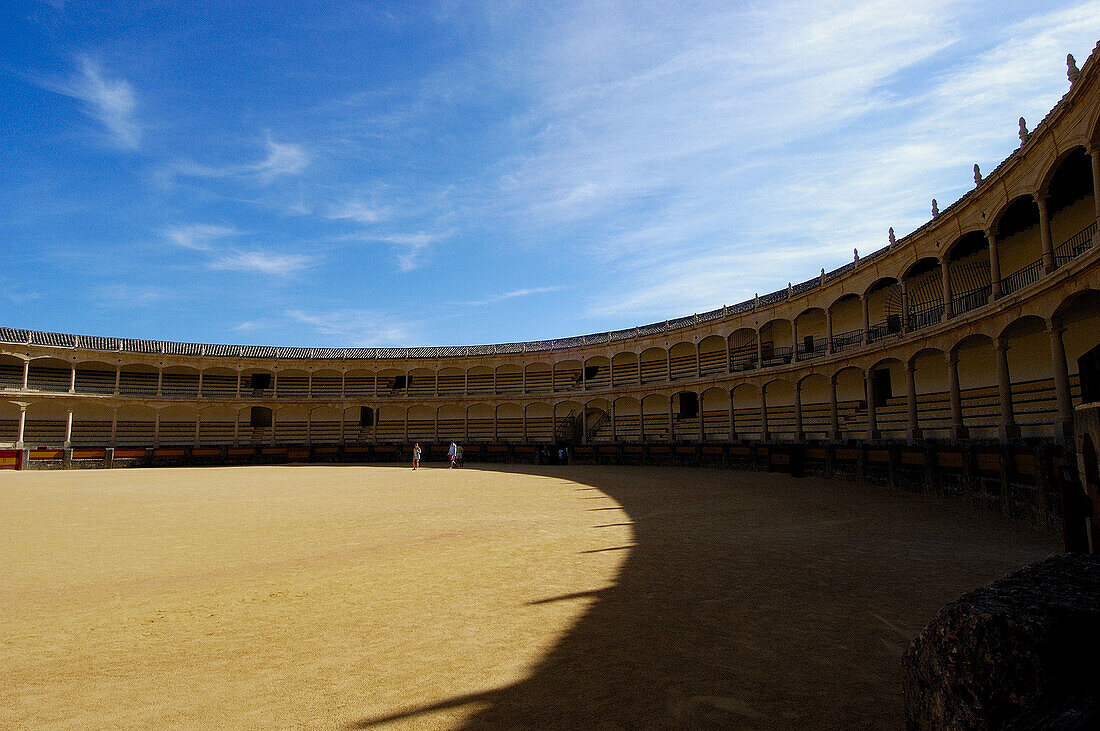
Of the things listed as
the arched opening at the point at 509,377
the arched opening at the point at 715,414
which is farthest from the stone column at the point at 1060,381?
the arched opening at the point at 509,377

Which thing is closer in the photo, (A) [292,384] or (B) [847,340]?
(B) [847,340]

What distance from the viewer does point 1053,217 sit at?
1819 cm

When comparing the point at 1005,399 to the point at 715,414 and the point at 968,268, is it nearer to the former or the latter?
the point at 968,268

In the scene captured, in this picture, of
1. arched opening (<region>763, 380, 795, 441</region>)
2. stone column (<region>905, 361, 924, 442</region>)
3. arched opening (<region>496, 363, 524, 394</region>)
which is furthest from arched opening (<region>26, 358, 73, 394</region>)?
stone column (<region>905, 361, 924, 442</region>)

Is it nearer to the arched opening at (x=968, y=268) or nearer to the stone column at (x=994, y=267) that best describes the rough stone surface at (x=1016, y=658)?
the stone column at (x=994, y=267)

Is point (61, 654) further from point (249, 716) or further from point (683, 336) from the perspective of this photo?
point (683, 336)

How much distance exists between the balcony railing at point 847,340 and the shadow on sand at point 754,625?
51.8 ft

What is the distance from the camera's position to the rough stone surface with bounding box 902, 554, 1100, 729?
2145mm

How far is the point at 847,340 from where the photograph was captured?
1000 inches

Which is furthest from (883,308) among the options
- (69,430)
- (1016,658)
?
(69,430)

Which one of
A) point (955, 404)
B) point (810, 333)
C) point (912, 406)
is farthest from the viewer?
point (810, 333)

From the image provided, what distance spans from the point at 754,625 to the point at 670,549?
3132 mm

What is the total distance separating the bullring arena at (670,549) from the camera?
12.7ft

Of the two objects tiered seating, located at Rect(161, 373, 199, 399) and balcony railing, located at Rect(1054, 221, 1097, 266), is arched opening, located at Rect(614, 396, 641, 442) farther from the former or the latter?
tiered seating, located at Rect(161, 373, 199, 399)
